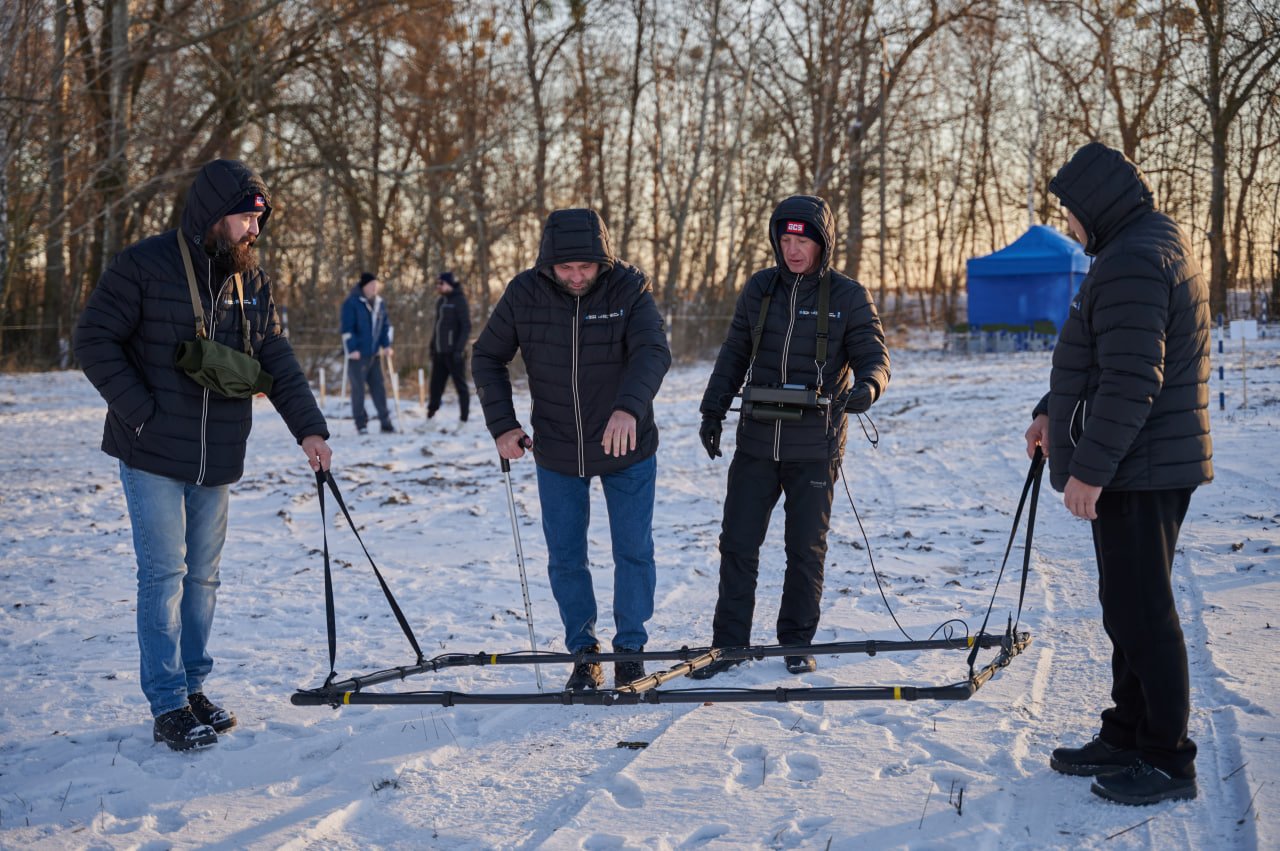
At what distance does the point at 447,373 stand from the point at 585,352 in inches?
403

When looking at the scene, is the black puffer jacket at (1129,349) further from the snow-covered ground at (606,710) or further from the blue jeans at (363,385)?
the blue jeans at (363,385)

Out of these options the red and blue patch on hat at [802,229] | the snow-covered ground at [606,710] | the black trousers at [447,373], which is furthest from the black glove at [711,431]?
the black trousers at [447,373]

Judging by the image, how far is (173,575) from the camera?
4020 millimetres

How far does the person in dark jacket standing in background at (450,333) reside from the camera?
13.7 metres

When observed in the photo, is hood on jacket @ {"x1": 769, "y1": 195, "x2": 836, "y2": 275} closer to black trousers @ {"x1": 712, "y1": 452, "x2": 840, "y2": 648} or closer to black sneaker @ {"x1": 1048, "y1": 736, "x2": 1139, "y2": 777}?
black trousers @ {"x1": 712, "y1": 452, "x2": 840, "y2": 648}

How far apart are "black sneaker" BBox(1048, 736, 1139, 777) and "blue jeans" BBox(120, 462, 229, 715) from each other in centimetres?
304

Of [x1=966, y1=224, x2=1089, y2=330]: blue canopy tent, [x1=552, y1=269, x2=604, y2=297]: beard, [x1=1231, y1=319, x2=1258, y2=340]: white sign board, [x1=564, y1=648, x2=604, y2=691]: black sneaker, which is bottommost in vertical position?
[x1=564, y1=648, x2=604, y2=691]: black sneaker

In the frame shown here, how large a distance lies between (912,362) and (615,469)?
66.8 feet

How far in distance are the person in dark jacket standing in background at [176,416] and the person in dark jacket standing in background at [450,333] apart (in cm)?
947

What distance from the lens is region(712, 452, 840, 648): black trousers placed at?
4750mm

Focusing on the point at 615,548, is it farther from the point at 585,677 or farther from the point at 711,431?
the point at 711,431

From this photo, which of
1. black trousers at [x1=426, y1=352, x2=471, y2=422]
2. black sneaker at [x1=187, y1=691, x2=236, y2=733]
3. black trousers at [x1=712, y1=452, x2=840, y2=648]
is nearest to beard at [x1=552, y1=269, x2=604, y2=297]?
black trousers at [x1=712, y1=452, x2=840, y2=648]

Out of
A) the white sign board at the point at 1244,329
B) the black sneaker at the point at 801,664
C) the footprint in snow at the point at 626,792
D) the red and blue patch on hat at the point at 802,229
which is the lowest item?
the footprint in snow at the point at 626,792

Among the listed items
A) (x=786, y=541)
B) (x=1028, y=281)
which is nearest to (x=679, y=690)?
(x=786, y=541)
